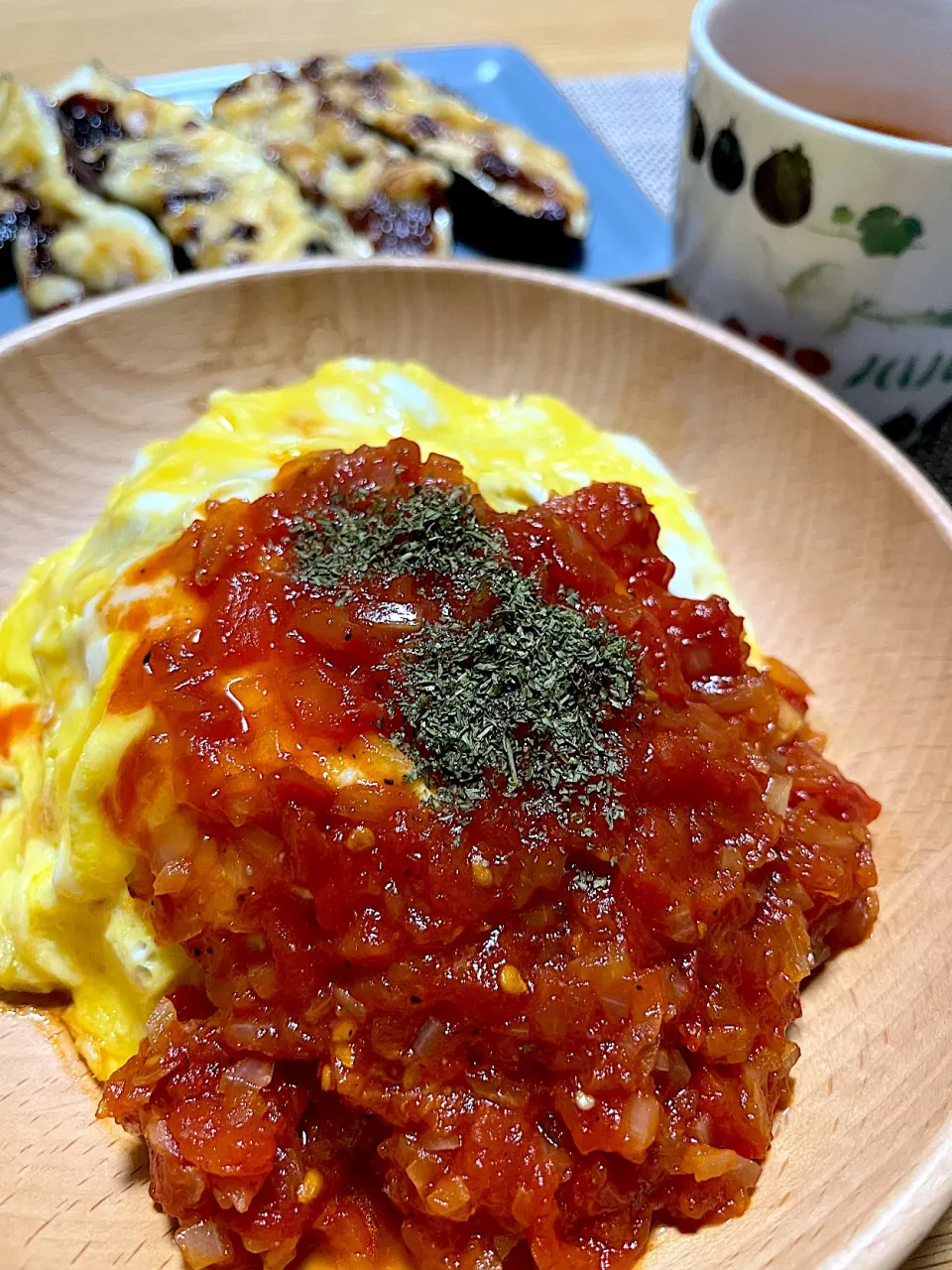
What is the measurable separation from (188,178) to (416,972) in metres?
3.04

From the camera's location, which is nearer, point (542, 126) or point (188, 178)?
point (188, 178)

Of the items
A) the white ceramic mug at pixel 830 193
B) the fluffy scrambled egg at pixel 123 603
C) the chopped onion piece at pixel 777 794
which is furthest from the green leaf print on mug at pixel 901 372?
the chopped onion piece at pixel 777 794

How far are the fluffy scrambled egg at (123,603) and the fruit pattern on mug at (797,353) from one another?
0.46 m

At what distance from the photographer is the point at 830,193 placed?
2414mm

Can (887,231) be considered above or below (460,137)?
above

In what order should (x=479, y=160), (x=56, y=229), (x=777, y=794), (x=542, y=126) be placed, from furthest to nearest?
1. (x=542, y=126)
2. (x=479, y=160)
3. (x=56, y=229)
4. (x=777, y=794)

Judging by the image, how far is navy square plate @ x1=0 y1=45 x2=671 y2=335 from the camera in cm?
368

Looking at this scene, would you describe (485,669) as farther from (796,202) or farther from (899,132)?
(899,132)

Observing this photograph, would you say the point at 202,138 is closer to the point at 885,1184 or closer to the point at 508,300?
the point at 508,300

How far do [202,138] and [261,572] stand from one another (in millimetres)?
2616

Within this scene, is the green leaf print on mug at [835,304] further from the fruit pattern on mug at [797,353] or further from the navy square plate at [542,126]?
the navy square plate at [542,126]

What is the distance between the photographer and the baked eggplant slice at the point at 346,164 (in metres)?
3.61

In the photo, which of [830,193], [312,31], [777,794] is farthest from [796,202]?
[312,31]

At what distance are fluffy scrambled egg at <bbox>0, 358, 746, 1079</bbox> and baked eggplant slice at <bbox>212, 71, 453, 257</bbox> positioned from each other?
1242mm
